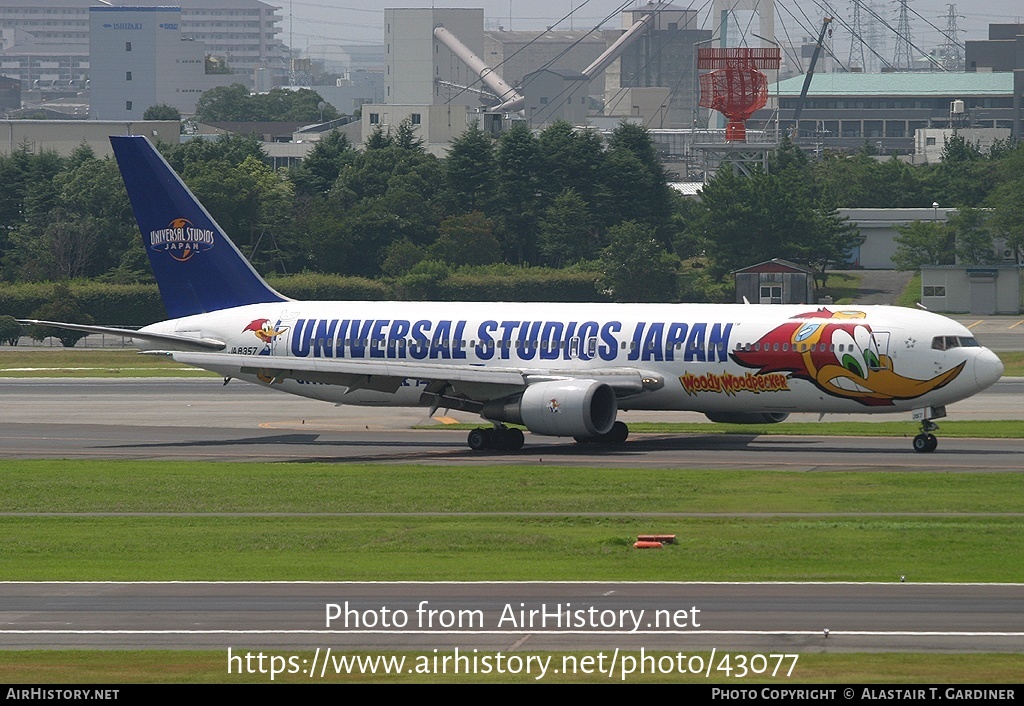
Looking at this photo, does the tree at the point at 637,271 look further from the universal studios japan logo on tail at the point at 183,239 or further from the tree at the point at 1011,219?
the universal studios japan logo on tail at the point at 183,239

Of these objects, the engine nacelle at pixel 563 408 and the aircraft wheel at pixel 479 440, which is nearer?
the engine nacelle at pixel 563 408

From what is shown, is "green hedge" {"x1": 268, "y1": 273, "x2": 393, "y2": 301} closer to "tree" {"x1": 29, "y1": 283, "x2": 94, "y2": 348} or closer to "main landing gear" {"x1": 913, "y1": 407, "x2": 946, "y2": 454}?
"tree" {"x1": 29, "y1": 283, "x2": 94, "y2": 348}

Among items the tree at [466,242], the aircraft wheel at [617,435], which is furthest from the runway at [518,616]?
the tree at [466,242]

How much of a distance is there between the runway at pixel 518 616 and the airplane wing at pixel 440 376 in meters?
24.7

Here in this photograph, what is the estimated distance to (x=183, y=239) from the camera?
6288 cm

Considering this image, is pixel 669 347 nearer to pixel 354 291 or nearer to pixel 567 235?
pixel 354 291

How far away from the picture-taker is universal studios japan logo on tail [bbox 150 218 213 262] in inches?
2474

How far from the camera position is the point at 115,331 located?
56.0 metres

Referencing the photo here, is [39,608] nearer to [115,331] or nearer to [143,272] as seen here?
[115,331]

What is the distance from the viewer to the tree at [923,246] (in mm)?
153875

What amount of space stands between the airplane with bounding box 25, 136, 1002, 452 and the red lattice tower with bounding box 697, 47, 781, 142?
116260 millimetres

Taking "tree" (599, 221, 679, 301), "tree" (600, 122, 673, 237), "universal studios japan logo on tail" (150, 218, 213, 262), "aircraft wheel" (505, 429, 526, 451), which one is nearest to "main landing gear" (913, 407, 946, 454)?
"aircraft wheel" (505, 429, 526, 451)

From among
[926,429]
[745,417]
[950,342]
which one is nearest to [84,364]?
[745,417]

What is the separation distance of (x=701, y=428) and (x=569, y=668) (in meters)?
39.8
